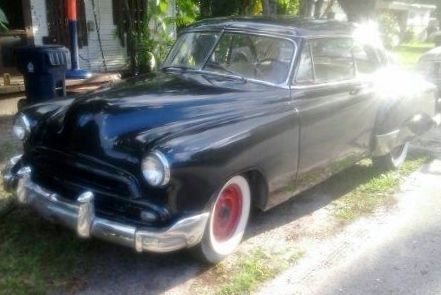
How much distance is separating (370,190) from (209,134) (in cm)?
256

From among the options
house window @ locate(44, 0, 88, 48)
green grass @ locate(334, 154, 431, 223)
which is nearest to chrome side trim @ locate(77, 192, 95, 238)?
green grass @ locate(334, 154, 431, 223)

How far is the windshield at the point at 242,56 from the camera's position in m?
4.15

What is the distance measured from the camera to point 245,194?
3748mm

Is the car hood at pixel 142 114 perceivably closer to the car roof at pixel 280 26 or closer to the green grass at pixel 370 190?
the car roof at pixel 280 26

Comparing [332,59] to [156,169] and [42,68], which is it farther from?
[42,68]

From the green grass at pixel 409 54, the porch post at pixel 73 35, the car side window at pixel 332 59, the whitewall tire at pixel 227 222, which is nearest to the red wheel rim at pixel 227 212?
the whitewall tire at pixel 227 222

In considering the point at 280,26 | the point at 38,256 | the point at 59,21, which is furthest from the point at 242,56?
the point at 59,21

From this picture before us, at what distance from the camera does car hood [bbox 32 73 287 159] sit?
3.25m

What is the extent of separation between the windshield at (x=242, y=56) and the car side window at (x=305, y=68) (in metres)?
0.10

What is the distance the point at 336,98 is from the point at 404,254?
143 cm

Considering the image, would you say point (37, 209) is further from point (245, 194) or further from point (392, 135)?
point (392, 135)

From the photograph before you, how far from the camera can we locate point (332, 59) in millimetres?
4637

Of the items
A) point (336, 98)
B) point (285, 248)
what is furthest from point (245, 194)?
point (336, 98)

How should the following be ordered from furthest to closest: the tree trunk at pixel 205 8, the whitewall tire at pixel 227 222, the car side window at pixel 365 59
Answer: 1. the tree trunk at pixel 205 8
2. the car side window at pixel 365 59
3. the whitewall tire at pixel 227 222
